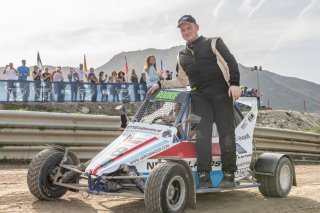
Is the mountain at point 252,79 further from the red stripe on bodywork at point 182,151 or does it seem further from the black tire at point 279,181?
the red stripe on bodywork at point 182,151

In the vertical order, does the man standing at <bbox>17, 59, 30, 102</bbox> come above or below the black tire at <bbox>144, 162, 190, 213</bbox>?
above

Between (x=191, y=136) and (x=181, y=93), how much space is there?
1.91 feet

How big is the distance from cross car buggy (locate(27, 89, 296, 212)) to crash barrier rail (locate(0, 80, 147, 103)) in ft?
32.1

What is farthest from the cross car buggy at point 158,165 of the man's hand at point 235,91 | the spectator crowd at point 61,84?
the spectator crowd at point 61,84

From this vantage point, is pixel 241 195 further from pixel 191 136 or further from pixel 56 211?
pixel 56 211

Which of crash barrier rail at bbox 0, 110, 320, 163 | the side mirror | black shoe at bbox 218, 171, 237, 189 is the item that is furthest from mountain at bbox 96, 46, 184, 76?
the side mirror

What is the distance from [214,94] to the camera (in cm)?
597

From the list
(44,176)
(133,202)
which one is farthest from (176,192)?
(44,176)

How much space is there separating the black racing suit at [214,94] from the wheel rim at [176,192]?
975 millimetres

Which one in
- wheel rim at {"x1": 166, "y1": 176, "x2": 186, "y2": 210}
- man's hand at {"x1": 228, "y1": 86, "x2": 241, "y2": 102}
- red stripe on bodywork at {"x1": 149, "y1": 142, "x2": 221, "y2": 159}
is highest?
man's hand at {"x1": 228, "y1": 86, "x2": 241, "y2": 102}

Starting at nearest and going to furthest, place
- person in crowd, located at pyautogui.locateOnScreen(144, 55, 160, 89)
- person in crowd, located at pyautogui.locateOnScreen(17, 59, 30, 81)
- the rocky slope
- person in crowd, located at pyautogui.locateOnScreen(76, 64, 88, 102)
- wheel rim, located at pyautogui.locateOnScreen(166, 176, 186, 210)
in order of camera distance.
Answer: wheel rim, located at pyautogui.locateOnScreen(166, 176, 186, 210)
person in crowd, located at pyautogui.locateOnScreen(144, 55, 160, 89)
the rocky slope
person in crowd, located at pyautogui.locateOnScreen(17, 59, 30, 81)
person in crowd, located at pyautogui.locateOnScreen(76, 64, 88, 102)

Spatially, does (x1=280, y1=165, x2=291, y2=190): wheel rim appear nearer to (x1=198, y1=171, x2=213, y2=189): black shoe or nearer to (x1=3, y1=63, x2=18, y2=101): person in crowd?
(x1=198, y1=171, x2=213, y2=189): black shoe

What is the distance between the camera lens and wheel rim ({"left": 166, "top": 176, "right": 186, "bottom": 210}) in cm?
497

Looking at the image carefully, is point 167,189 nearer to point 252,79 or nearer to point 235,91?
point 235,91
